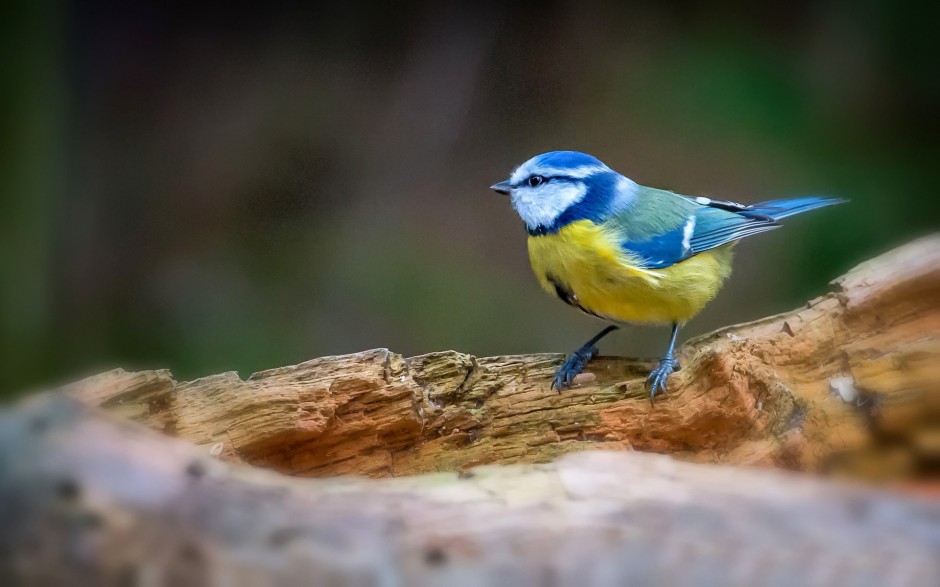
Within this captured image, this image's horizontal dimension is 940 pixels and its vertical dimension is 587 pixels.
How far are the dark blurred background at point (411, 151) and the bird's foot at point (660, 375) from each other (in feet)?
2.34

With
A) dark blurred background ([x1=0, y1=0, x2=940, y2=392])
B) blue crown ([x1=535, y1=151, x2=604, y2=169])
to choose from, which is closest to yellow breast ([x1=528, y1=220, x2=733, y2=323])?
blue crown ([x1=535, y1=151, x2=604, y2=169])

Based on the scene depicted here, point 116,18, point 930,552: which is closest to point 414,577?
point 930,552

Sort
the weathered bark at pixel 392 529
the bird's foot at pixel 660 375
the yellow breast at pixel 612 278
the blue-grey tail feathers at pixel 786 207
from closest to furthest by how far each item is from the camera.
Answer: the weathered bark at pixel 392 529 < the bird's foot at pixel 660 375 < the yellow breast at pixel 612 278 < the blue-grey tail feathers at pixel 786 207

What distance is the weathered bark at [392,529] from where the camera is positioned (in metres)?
0.64

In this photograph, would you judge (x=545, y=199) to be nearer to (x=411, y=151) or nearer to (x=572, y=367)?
(x=572, y=367)

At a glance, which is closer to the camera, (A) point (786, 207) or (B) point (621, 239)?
(B) point (621, 239)

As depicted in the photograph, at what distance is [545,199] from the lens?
158 cm

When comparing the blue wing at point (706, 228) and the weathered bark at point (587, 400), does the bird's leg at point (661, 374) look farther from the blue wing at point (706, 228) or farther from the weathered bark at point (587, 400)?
the blue wing at point (706, 228)

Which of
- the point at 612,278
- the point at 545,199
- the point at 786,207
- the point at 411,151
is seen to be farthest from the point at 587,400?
the point at 411,151

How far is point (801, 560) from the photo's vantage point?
643 millimetres

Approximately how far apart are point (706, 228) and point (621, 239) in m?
0.19

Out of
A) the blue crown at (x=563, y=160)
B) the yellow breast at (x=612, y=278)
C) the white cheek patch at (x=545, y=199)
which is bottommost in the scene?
the yellow breast at (x=612, y=278)

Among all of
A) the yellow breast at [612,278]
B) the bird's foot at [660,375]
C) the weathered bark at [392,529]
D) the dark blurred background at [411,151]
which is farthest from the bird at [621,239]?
the weathered bark at [392,529]

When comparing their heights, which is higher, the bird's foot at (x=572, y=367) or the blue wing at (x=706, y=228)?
the blue wing at (x=706, y=228)
